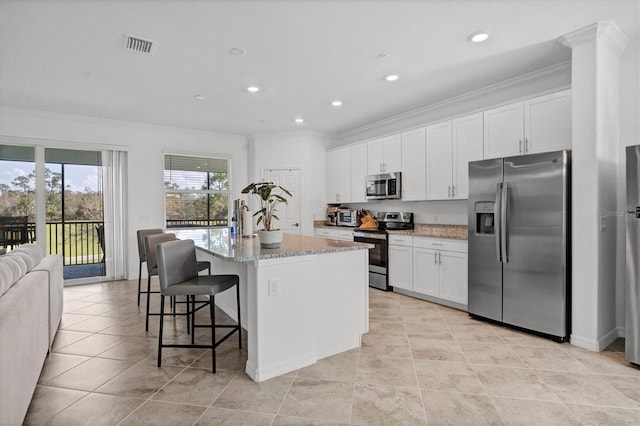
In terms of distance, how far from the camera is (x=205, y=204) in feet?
21.8

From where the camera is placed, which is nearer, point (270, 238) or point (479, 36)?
point (270, 238)

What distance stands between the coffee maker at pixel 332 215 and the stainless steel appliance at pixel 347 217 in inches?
4.7

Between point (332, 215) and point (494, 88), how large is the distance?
11.1 ft

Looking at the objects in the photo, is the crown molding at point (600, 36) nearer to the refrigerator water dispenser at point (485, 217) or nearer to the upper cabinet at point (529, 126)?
the upper cabinet at point (529, 126)

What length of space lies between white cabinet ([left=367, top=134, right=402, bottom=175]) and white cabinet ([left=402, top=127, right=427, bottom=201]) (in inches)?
4.4

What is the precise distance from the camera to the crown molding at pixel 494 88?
3.65 meters

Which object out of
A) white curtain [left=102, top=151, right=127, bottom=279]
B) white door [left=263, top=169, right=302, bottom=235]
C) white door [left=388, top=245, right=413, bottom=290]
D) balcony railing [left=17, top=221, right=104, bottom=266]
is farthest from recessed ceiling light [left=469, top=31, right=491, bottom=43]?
balcony railing [left=17, top=221, right=104, bottom=266]

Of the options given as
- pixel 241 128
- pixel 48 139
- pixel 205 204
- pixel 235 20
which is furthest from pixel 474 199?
pixel 48 139

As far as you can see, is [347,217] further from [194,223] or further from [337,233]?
[194,223]

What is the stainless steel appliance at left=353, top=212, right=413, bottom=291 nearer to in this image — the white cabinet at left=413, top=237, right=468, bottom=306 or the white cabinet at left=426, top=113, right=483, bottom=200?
the white cabinet at left=413, top=237, right=468, bottom=306

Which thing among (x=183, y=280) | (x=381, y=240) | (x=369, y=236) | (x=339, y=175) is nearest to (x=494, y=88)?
(x=381, y=240)

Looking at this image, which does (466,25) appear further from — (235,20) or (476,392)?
(476,392)

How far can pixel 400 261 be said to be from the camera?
15.6ft

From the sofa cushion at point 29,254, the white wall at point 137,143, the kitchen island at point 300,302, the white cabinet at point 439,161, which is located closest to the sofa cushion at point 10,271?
the sofa cushion at point 29,254
